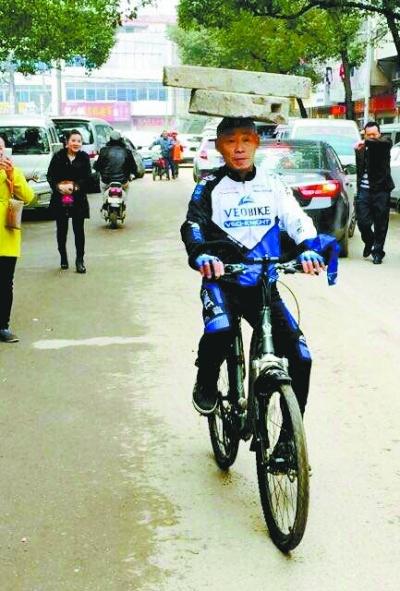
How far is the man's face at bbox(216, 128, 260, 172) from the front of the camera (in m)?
4.11

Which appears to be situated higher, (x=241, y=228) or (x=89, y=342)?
(x=241, y=228)

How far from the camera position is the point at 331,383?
6.19 meters

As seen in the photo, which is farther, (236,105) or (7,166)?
(7,166)

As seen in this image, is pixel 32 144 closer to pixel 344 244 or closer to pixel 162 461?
pixel 344 244

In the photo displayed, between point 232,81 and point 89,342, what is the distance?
3846 mm

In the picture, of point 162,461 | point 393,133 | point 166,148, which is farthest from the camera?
point 166,148

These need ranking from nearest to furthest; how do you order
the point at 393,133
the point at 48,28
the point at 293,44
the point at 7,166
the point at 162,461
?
the point at 162,461 → the point at 7,166 → the point at 393,133 → the point at 48,28 → the point at 293,44

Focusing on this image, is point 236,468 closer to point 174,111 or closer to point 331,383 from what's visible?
point 331,383

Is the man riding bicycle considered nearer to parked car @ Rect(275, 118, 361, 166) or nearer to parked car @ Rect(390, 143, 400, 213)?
parked car @ Rect(390, 143, 400, 213)

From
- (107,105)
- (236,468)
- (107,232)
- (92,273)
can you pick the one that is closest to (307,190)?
(92,273)

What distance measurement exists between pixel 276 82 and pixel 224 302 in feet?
3.42

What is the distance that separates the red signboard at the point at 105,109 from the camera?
89062mm

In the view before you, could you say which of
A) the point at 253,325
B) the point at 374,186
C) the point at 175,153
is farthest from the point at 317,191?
the point at 175,153

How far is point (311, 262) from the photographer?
3.81 metres
